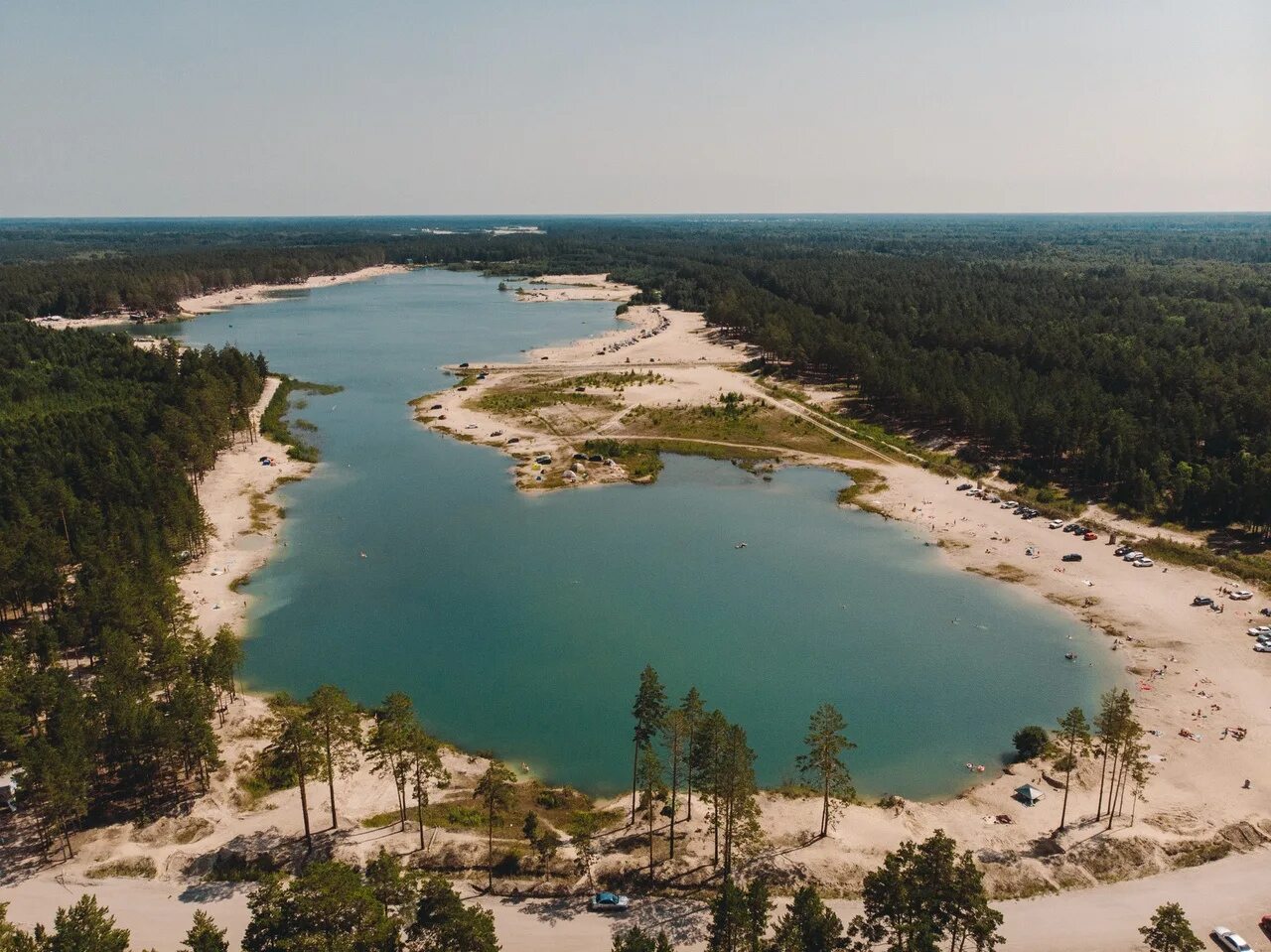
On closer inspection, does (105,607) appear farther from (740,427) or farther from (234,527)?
(740,427)

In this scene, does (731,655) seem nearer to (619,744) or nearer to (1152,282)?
(619,744)

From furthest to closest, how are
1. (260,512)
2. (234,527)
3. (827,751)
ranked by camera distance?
1. (260,512)
2. (234,527)
3. (827,751)

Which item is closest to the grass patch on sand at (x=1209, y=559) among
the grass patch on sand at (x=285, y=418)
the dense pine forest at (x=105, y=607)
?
the dense pine forest at (x=105, y=607)

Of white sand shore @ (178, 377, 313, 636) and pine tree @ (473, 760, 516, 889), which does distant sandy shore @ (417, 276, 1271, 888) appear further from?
white sand shore @ (178, 377, 313, 636)

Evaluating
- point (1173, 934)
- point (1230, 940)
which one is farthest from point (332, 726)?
point (1230, 940)

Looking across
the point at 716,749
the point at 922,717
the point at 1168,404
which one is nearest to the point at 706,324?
the point at 1168,404

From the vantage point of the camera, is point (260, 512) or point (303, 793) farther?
point (260, 512)
